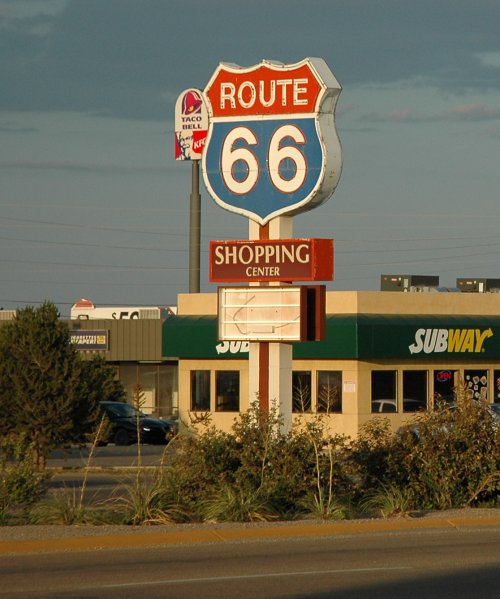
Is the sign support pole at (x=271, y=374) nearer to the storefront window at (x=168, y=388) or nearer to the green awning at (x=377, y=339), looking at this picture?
the green awning at (x=377, y=339)

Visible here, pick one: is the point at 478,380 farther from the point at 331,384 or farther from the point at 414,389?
the point at 331,384

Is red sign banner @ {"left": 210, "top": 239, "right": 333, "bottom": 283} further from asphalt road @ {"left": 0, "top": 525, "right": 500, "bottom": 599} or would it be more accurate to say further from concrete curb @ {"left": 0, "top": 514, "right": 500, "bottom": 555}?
asphalt road @ {"left": 0, "top": 525, "right": 500, "bottom": 599}

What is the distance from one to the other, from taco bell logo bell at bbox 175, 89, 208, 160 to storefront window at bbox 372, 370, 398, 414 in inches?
1073

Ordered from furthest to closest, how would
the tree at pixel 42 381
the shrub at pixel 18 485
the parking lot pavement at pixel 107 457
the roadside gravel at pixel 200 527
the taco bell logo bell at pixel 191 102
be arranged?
the taco bell logo bell at pixel 191 102 < the parking lot pavement at pixel 107 457 < the tree at pixel 42 381 < the shrub at pixel 18 485 < the roadside gravel at pixel 200 527

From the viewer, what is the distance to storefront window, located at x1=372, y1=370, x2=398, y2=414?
4241 cm

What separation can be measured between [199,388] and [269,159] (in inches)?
932

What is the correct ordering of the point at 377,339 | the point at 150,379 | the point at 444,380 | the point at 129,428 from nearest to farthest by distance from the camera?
the point at 377,339 → the point at 444,380 → the point at 129,428 → the point at 150,379

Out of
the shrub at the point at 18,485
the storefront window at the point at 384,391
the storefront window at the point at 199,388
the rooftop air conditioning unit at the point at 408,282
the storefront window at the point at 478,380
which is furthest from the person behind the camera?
the rooftop air conditioning unit at the point at 408,282

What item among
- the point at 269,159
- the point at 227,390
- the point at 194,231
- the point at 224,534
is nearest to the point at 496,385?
the point at 227,390

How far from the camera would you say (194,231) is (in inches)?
2591

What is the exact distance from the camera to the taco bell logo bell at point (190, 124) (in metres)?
67.1

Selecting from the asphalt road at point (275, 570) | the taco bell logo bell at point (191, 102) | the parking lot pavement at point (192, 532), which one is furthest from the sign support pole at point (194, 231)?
the asphalt road at point (275, 570)

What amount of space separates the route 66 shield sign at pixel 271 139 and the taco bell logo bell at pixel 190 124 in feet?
144

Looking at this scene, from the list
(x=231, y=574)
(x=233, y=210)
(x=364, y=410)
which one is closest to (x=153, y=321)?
(x=364, y=410)
